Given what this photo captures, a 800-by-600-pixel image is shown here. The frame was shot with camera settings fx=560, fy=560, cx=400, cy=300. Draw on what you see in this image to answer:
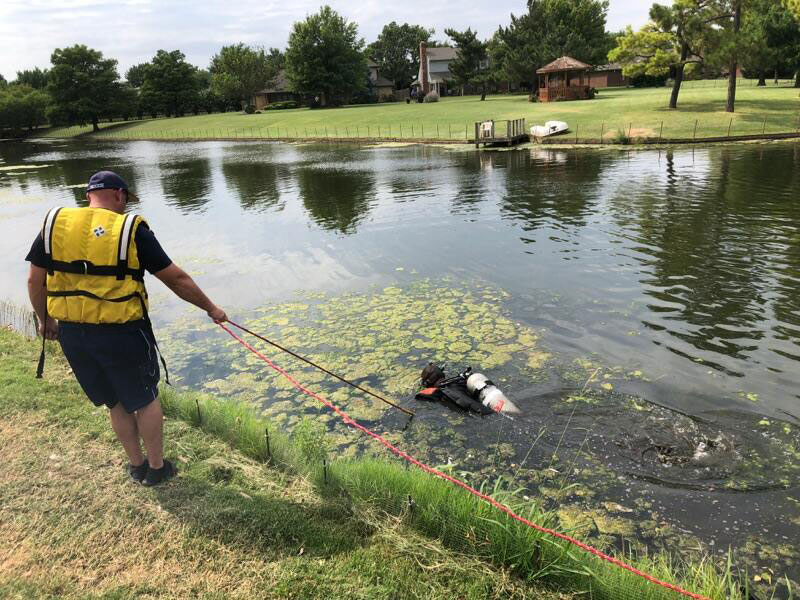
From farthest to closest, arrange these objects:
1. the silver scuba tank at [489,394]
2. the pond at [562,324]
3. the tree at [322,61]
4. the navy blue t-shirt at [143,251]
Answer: the tree at [322,61] < the silver scuba tank at [489,394] < the pond at [562,324] < the navy blue t-shirt at [143,251]

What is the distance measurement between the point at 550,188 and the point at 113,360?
786 inches

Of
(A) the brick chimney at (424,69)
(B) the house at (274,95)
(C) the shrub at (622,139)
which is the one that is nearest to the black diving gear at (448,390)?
(C) the shrub at (622,139)

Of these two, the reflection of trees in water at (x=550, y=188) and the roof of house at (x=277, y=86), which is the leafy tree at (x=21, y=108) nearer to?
the roof of house at (x=277, y=86)

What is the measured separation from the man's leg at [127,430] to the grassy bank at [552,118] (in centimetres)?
3600

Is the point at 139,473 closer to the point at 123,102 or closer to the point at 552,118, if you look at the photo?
the point at 552,118

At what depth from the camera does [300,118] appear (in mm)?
65938

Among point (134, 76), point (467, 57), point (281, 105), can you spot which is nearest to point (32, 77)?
point (134, 76)

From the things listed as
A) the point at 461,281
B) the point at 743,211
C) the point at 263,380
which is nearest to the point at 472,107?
the point at 743,211

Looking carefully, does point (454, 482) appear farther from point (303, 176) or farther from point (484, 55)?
point (484, 55)

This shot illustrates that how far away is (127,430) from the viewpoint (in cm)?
447

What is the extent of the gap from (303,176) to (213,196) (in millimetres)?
5868

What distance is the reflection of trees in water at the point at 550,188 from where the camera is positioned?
17.3 m

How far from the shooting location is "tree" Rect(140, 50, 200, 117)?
8819 cm

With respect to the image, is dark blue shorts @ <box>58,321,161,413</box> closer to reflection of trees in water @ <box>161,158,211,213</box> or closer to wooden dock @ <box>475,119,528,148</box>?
reflection of trees in water @ <box>161,158,211,213</box>
